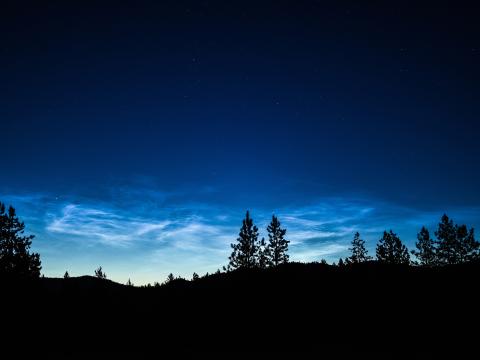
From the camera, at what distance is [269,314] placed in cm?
1564

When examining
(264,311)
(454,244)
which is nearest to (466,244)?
(454,244)

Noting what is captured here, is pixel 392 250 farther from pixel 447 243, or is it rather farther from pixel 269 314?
pixel 269 314

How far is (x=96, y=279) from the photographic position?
2308cm

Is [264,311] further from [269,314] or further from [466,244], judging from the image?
[466,244]

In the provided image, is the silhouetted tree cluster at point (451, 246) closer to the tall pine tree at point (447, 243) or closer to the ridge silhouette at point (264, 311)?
the tall pine tree at point (447, 243)

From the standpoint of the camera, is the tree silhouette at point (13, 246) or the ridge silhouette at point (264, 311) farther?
the tree silhouette at point (13, 246)

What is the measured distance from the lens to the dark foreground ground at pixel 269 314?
1290cm

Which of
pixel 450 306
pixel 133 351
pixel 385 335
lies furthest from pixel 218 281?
pixel 450 306

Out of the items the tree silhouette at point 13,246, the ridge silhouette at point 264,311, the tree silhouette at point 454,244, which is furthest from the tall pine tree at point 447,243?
the tree silhouette at point 13,246

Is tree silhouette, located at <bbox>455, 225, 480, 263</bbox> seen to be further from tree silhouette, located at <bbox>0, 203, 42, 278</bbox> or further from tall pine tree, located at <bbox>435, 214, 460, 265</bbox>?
tree silhouette, located at <bbox>0, 203, 42, 278</bbox>

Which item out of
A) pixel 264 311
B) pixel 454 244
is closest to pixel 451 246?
pixel 454 244

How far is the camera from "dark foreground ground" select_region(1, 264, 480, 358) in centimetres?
1290

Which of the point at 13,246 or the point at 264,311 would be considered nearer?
the point at 264,311

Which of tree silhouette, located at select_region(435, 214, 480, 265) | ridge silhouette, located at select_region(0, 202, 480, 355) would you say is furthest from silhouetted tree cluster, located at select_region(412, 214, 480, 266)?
ridge silhouette, located at select_region(0, 202, 480, 355)
